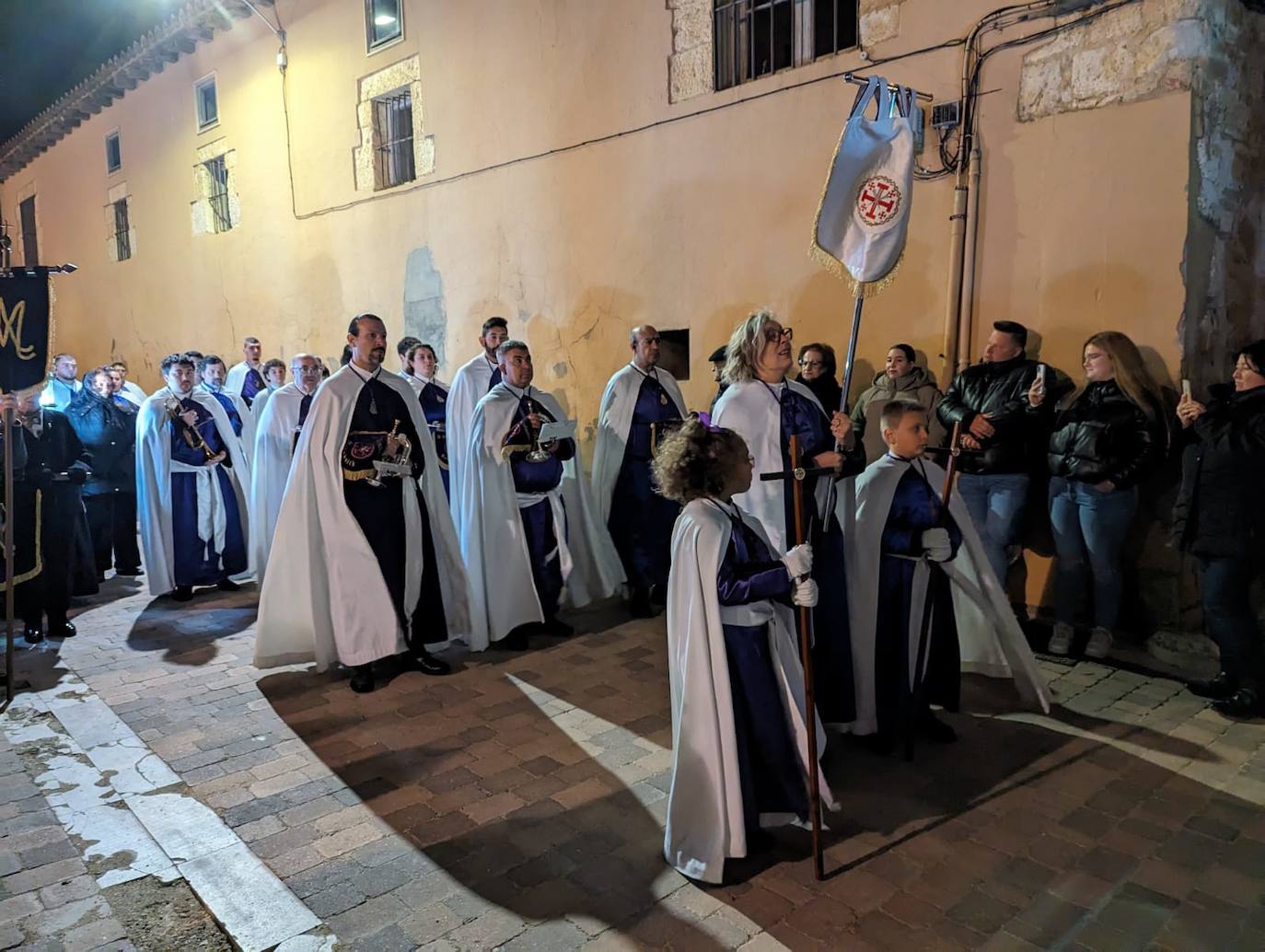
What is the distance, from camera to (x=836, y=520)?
4141 mm

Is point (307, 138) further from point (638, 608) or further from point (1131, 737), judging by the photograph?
point (1131, 737)

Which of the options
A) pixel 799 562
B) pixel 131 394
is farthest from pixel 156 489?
pixel 799 562

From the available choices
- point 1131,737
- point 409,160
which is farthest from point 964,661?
point 409,160

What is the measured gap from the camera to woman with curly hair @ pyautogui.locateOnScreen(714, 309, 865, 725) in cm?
407

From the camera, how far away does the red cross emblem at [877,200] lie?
4.17m

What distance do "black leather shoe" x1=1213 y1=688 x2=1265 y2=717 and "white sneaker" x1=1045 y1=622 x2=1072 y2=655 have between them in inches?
39.4

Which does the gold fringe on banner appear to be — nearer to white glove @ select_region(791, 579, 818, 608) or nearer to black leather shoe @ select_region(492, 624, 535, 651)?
white glove @ select_region(791, 579, 818, 608)

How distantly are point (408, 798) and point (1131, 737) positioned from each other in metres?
3.37

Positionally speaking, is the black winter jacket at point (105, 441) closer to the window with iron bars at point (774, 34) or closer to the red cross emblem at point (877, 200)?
the window with iron bars at point (774, 34)

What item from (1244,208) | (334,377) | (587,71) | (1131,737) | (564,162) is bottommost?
(1131,737)

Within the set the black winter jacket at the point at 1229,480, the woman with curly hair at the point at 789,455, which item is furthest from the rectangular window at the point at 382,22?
the black winter jacket at the point at 1229,480

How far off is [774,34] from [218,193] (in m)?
11.3

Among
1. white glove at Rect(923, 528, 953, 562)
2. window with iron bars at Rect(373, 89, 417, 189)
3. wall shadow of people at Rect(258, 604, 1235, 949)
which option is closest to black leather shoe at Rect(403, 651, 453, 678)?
wall shadow of people at Rect(258, 604, 1235, 949)

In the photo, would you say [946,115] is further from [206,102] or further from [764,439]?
[206,102]
